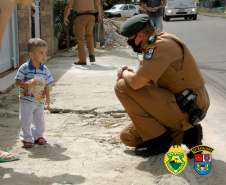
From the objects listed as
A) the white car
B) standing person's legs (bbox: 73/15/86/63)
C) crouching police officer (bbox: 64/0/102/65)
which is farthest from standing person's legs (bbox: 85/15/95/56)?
the white car

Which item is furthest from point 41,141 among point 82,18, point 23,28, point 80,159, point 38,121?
point 82,18

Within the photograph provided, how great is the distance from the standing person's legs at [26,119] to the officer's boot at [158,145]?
3.46 feet

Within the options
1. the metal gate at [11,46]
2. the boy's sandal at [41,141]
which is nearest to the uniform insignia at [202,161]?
the boy's sandal at [41,141]

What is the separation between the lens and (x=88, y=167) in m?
2.68

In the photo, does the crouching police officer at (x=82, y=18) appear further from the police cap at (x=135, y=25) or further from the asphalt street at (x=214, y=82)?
the police cap at (x=135, y=25)

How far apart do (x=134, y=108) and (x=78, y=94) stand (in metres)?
2.17

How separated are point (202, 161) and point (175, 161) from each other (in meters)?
0.29

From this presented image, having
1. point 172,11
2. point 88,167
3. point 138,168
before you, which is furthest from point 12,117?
point 172,11

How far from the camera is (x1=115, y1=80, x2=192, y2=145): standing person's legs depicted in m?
2.79

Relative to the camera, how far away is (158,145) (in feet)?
9.43

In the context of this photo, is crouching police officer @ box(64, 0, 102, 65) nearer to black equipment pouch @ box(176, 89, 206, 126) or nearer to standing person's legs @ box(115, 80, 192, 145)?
standing person's legs @ box(115, 80, 192, 145)

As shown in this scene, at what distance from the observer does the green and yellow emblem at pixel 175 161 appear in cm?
252

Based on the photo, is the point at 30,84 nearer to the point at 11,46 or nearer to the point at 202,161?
the point at 202,161

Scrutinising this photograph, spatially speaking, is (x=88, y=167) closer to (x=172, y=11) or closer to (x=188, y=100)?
(x=188, y=100)
